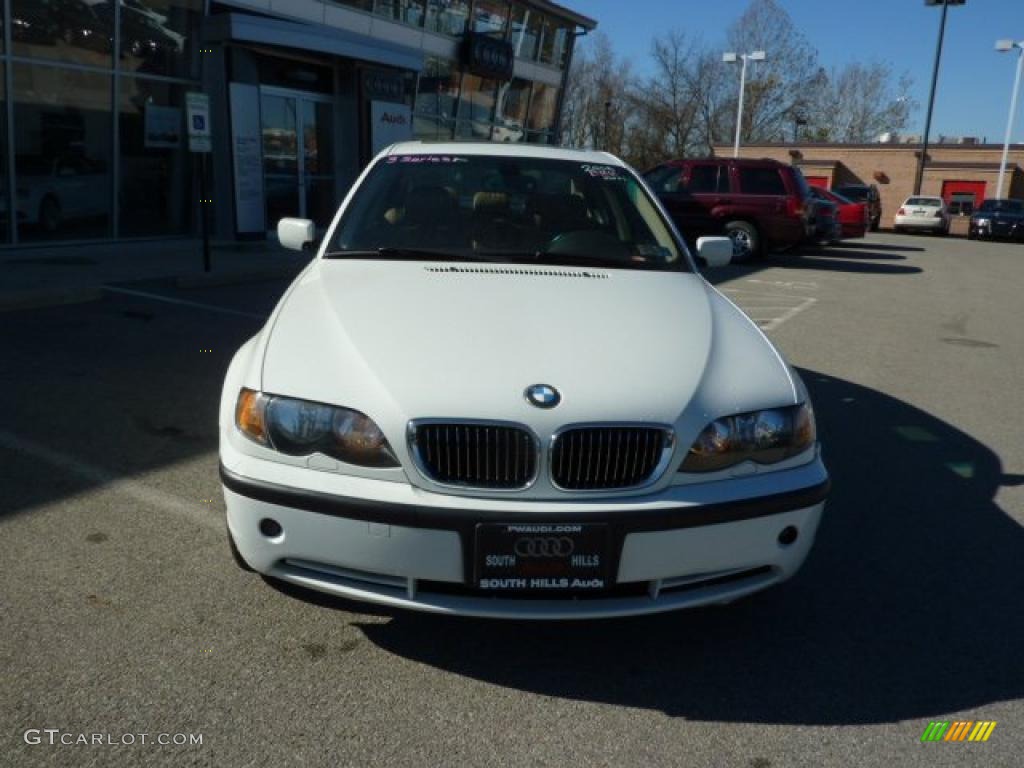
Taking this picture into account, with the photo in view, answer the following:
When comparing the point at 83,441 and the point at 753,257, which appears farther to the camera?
the point at 753,257

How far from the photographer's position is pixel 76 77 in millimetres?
12570

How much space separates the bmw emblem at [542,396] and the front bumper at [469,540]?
28cm

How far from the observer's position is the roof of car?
15.1ft

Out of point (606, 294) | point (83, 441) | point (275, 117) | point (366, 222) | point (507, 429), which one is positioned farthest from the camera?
point (275, 117)

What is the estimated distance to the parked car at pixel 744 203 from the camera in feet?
52.5

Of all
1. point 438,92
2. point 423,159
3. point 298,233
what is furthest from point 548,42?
point 298,233

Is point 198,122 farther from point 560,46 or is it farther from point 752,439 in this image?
point 560,46

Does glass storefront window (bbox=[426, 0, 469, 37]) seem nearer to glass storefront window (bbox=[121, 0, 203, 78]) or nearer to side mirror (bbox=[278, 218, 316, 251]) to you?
glass storefront window (bbox=[121, 0, 203, 78])

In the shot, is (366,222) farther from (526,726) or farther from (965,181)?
(965,181)

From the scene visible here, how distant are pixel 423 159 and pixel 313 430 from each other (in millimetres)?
2279

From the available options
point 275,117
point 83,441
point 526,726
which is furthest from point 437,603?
point 275,117

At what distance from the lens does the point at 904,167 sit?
44812mm

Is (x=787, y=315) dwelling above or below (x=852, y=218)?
below

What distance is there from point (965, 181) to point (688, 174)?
3382 centimetres
